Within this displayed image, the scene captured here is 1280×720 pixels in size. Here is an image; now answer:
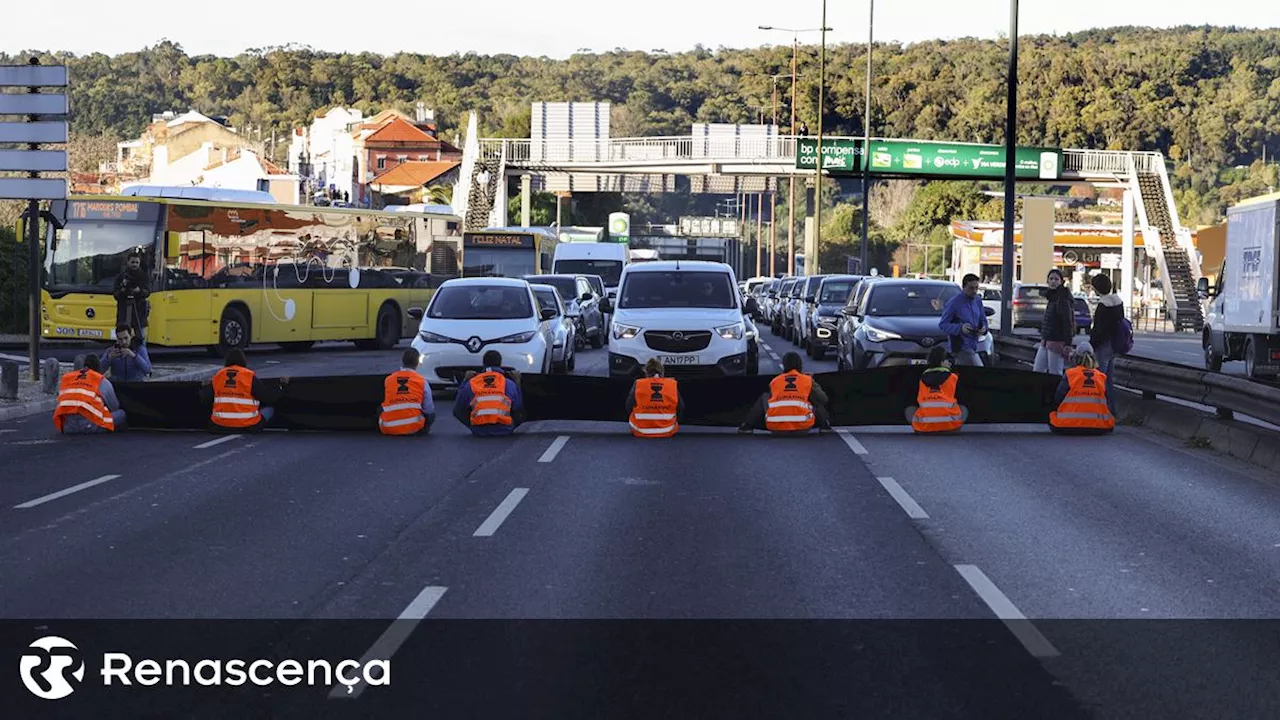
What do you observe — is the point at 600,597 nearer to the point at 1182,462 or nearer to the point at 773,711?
the point at 773,711

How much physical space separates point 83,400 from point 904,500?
9673 millimetres

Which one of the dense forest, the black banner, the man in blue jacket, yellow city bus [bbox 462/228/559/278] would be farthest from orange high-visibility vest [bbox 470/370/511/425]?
the dense forest

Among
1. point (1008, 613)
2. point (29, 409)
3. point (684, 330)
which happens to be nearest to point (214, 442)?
point (29, 409)

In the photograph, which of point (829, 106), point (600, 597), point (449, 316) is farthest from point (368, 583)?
point (829, 106)

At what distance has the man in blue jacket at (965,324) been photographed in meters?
21.0

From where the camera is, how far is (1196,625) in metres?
8.16

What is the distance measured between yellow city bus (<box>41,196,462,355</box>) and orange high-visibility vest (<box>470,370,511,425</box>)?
14.4 metres

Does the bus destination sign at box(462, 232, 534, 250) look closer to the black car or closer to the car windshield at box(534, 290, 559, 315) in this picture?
the black car

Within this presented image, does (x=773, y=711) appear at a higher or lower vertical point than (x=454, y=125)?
lower

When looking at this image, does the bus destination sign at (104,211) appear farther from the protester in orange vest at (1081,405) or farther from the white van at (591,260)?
the white van at (591,260)

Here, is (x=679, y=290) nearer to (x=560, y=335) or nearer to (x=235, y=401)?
(x=560, y=335)

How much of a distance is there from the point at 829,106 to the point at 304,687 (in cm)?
10680

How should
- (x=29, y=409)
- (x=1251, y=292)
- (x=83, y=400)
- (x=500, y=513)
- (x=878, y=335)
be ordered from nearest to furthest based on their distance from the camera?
(x=500, y=513), (x=83, y=400), (x=29, y=409), (x=878, y=335), (x=1251, y=292)

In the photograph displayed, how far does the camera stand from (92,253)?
30531mm
